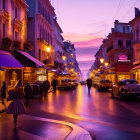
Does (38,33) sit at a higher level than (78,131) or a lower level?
higher

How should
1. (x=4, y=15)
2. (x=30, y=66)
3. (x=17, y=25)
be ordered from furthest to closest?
1. (x=17, y=25)
2. (x=30, y=66)
3. (x=4, y=15)

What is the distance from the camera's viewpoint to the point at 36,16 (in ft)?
119

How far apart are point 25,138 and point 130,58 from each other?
45162 millimetres

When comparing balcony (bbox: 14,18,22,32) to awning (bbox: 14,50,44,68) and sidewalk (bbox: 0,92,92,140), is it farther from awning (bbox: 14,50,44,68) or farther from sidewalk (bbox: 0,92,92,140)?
sidewalk (bbox: 0,92,92,140)

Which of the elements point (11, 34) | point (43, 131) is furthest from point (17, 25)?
point (43, 131)

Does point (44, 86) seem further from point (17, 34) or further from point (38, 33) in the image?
point (38, 33)

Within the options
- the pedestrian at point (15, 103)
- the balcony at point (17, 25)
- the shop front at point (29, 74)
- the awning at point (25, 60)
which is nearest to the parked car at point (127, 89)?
the awning at point (25, 60)

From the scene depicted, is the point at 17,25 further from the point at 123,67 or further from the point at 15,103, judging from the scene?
the point at 123,67

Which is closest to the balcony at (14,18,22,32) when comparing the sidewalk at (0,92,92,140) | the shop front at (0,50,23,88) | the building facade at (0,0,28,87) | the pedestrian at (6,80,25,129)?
the building facade at (0,0,28,87)

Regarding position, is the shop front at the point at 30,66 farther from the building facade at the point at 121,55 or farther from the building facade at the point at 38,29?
the building facade at the point at 121,55

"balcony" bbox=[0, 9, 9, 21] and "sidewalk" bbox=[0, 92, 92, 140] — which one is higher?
"balcony" bbox=[0, 9, 9, 21]

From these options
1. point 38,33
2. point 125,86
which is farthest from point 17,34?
point 125,86

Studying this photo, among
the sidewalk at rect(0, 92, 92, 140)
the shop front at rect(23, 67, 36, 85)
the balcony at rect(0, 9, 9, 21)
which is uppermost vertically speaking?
the balcony at rect(0, 9, 9, 21)

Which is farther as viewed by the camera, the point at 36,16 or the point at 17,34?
the point at 36,16
